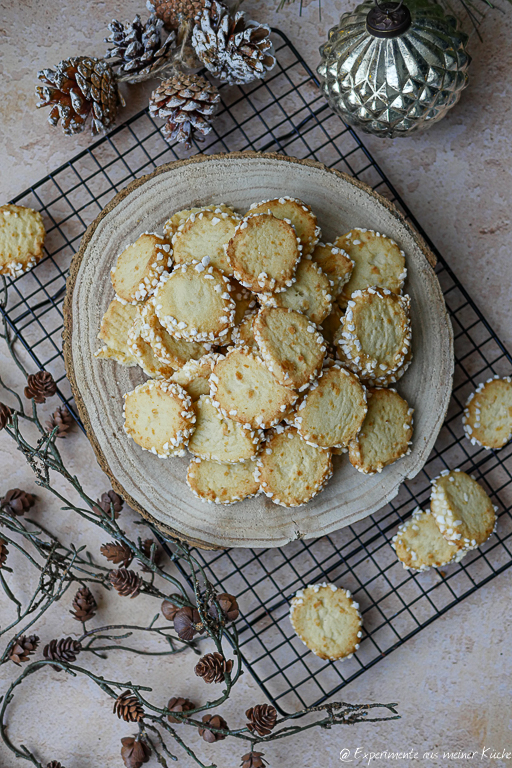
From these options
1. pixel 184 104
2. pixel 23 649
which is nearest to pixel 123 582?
pixel 23 649

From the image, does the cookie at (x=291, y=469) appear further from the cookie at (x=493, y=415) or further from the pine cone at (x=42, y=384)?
the pine cone at (x=42, y=384)

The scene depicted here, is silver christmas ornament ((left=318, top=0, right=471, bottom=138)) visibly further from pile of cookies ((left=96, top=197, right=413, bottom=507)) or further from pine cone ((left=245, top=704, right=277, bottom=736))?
pine cone ((left=245, top=704, right=277, bottom=736))

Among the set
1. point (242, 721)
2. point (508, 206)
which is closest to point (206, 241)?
point (508, 206)

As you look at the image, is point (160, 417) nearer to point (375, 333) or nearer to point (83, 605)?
point (375, 333)

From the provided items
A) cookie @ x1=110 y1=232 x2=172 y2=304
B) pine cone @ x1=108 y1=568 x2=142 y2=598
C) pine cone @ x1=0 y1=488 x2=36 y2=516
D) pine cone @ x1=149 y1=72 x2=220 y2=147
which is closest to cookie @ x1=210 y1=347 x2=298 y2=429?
cookie @ x1=110 y1=232 x2=172 y2=304

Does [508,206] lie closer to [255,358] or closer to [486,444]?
[486,444]

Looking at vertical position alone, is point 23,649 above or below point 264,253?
below

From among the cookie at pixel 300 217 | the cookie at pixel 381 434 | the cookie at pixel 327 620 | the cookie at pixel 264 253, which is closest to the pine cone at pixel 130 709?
the cookie at pixel 327 620
